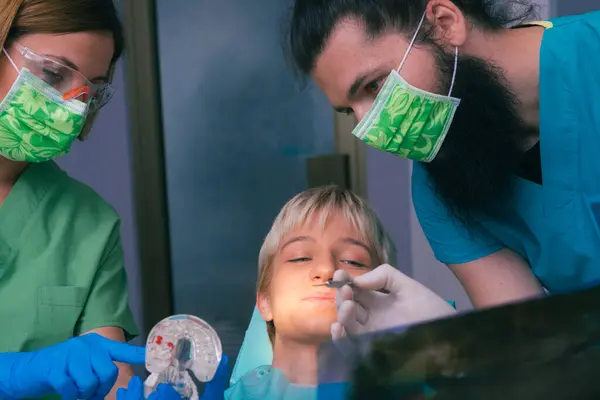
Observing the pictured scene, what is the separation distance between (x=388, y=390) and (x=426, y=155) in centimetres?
96

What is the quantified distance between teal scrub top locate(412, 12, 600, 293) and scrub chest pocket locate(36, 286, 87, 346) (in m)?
0.94

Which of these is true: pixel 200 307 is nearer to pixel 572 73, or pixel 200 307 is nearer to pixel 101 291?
pixel 101 291

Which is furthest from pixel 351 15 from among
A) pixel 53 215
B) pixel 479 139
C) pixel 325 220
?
pixel 53 215

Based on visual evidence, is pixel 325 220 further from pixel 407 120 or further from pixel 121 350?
pixel 121 350

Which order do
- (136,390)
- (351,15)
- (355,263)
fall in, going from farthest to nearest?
(355,263) → (351,15) → (136,390)

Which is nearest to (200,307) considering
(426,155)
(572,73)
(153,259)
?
(153,259)

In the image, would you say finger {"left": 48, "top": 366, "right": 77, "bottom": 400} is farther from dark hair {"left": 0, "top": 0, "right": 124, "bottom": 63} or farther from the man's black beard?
the man's black beard

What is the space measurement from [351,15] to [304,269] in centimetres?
54

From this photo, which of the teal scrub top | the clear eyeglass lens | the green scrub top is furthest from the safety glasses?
the teal scrub top

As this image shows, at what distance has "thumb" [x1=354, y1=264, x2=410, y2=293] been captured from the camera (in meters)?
1.26

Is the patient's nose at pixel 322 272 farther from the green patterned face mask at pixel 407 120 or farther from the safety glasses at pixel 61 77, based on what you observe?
the safety glasses at pixel 61 77

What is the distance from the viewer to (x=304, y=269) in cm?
147

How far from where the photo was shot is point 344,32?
4.16 ft

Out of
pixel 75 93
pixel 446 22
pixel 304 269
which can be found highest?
pixel 446 22
